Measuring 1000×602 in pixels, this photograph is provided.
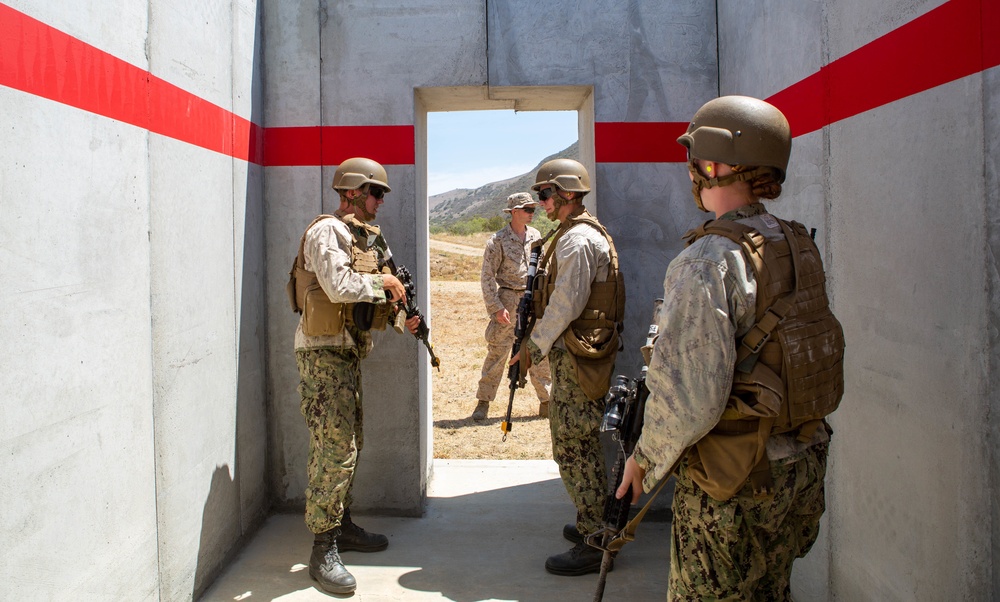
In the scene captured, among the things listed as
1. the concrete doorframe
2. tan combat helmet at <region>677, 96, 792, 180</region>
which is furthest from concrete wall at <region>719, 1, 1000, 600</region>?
Result: the concrete doorframe

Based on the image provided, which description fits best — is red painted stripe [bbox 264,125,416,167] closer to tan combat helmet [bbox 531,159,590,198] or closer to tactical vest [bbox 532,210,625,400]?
tan combat helmet [bbox 531,159,590,198]

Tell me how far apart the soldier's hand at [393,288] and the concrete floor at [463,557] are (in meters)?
1.49

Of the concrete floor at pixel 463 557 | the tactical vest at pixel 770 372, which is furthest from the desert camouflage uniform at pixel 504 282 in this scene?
the tactical vest at pixel 770 372

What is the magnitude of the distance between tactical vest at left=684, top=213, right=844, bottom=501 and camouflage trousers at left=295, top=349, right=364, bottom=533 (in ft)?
7.46

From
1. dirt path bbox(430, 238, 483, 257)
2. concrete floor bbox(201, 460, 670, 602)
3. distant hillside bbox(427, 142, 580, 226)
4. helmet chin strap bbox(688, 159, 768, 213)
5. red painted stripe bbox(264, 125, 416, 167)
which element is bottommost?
concrete floor bbox(201, 460, 670, 602)

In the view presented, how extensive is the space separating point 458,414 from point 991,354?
6.00 meters

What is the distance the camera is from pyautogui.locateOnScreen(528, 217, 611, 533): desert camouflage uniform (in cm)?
407

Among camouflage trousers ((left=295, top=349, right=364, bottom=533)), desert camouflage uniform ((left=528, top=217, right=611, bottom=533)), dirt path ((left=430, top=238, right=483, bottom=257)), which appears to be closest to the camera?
camouflage trousers ((left=295, top=349, right=364, bottom=533))

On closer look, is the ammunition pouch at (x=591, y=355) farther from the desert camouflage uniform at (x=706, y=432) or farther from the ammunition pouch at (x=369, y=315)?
the desert camouflage uniform at (x=706, y=432)

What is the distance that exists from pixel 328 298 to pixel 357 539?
4.81ft

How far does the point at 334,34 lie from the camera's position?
4805 millimetres

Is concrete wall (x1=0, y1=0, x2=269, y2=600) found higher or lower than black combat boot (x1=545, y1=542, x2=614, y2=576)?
higher

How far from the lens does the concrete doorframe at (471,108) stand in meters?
4.90

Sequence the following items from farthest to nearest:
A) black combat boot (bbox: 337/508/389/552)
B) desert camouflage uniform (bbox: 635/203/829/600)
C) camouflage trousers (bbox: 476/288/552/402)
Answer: camouflage trousers (bbox: 476/288/552/402) → black combat boot (bbox: 337/508/389/552) → desert camouflage uniform (bbox: 635/203/829/600)
